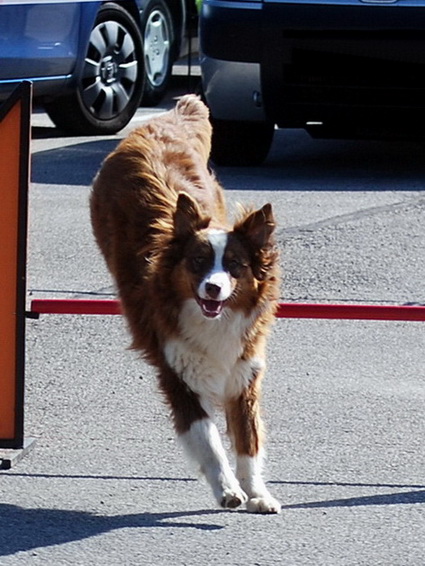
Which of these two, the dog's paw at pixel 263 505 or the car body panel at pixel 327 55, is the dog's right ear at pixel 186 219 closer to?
the dog's paw at pixel 263 505

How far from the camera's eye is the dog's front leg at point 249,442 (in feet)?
16.8

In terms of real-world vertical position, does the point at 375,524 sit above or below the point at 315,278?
above

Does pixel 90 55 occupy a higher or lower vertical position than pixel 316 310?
lower

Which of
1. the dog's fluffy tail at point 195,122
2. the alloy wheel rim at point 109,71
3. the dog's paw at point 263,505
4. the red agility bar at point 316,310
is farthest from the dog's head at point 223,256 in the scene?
the alloy wheel rim at point 109,71

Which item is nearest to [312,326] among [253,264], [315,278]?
[315,278]

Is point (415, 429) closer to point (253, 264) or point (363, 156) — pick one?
point (253, 264)

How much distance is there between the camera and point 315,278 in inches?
318

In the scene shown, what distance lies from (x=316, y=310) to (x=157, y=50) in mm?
7723

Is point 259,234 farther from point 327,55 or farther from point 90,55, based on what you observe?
point 90,55

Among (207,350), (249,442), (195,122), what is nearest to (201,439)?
(249,442)

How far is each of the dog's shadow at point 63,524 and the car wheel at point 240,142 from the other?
19.1 ft

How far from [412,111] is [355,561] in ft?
19.2

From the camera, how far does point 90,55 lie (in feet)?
36.7

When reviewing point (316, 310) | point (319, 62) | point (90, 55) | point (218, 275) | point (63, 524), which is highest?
point (218, 275)
